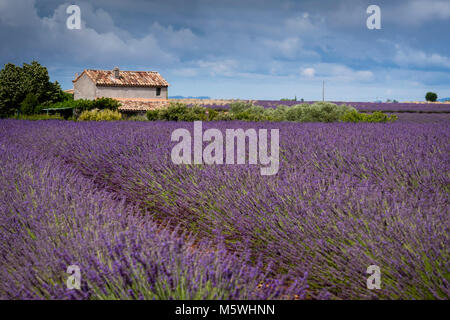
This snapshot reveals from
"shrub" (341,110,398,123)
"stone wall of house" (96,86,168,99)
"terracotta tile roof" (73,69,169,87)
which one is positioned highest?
"terracotta tile roof" (73,69,169,87)

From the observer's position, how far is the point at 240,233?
8.76 ft

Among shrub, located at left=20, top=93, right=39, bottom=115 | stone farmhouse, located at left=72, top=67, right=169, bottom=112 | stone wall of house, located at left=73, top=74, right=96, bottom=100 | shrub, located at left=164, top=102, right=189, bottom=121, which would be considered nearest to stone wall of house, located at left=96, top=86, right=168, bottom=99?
stone farmhouse, located at left=72, top=67, right=169, bottom=112

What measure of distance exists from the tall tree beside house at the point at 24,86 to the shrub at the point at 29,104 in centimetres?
270

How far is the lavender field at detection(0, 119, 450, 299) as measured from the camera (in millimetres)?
1657

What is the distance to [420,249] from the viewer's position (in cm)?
186

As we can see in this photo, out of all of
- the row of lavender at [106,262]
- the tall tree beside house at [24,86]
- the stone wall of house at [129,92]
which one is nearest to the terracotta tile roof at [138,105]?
the stone wall of house at [129,92]

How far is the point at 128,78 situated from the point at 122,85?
61.5 inches

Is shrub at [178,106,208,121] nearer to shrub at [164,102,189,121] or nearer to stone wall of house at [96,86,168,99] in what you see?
shrub at [164,102,189,121]

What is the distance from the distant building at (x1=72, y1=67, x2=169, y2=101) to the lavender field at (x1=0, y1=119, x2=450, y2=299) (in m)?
29.4

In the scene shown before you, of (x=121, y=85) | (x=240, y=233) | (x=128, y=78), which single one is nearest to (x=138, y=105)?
(x=121, y=85)

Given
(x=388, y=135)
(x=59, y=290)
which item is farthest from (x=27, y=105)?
(x=59, y=290)

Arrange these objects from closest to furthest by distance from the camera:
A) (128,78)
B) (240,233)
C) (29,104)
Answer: (240,233) → (29,104) → (128,78)

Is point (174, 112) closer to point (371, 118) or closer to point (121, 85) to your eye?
point (371, 118)
